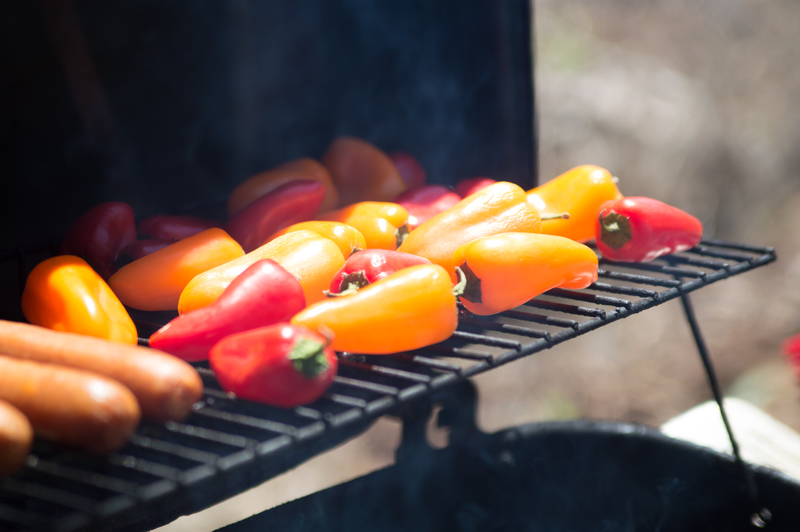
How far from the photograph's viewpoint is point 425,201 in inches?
61.2

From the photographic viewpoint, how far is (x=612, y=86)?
4039 millimetres

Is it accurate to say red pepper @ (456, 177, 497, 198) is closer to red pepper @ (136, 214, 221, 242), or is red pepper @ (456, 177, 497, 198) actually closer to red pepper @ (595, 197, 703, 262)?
red pepper @ (595, 197, 703, 262)

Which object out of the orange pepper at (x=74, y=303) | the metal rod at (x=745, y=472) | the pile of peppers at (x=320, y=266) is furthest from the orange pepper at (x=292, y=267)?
the metal rod at (x=745, y=472)

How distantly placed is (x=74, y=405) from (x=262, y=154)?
112 cm

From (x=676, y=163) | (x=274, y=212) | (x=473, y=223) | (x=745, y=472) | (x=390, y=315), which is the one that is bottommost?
(x=745, y=472)

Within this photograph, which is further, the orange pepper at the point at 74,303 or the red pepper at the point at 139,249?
the red pepper at the point at 139,249

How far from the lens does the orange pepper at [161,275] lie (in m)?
1.18

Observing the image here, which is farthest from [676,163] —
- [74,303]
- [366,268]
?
[74,303]

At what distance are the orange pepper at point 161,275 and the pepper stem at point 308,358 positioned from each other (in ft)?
1.39

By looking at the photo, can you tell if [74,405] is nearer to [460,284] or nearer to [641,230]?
[460,284]

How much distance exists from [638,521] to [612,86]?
3068 millimetres

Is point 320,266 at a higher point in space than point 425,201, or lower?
lower

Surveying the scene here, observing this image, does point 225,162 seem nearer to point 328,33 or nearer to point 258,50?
point 258,50

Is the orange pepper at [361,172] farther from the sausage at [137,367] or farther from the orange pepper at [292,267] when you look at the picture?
A: the sausage at [137,367]
